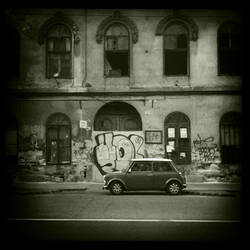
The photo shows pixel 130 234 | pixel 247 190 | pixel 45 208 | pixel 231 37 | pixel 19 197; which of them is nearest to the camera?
pixel 247 190

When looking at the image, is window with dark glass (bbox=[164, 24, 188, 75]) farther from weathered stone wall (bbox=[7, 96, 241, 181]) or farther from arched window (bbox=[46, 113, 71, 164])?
arched window (bbox=[46, 113, 71, 164])

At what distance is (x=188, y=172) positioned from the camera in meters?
19.6

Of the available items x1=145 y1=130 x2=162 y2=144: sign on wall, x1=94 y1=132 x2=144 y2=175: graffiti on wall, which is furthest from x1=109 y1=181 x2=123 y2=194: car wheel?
x1=145 y1=130 x2=162 y2=144: sign on wall

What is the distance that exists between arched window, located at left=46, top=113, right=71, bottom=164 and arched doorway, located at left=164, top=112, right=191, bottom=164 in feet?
15.5

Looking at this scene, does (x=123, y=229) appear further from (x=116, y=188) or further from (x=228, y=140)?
(x=228, y=140)

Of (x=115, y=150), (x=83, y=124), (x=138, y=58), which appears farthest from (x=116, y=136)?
(x=138, y=58)

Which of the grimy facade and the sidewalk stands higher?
the grimy facade

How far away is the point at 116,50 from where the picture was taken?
65.7 ft

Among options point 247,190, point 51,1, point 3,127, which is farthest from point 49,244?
point 51,1

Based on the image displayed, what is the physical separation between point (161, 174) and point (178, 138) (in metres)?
4.96

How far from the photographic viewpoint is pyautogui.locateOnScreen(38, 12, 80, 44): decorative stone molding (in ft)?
64.5

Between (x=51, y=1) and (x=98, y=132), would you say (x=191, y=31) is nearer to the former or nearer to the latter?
(x=98, y=132)

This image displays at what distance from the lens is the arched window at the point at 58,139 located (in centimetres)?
1988

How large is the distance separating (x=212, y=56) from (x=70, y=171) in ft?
28.4
